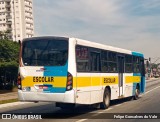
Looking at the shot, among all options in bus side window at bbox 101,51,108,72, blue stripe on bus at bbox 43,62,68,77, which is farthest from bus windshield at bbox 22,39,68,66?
bus side window at bbox 101,51,108,72

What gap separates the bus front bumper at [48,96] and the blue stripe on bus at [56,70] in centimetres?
77

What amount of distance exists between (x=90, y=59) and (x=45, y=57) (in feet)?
7.40

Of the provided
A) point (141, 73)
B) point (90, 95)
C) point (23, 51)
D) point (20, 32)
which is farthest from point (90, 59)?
point (20, 32)

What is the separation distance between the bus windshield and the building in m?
118

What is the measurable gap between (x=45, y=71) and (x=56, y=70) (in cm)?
49

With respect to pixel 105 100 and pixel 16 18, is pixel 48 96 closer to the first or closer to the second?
pixel 105 100

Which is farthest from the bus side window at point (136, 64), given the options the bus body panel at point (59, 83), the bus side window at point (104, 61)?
the bus body panel at point (59, 83)

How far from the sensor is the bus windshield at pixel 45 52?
44.9 feet

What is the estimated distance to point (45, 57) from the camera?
45.8ft

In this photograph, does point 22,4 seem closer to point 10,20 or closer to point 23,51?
point 10,20

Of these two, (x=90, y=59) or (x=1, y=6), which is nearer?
(x=90, y=59)

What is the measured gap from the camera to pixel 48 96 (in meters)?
13.6

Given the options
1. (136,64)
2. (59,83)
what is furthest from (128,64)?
(59,83)

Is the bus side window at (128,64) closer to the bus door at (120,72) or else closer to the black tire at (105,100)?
the bus door at (120,72)
